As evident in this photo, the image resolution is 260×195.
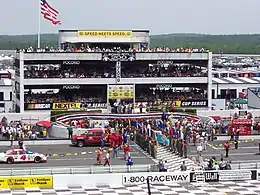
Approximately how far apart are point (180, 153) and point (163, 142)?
3.52 metres

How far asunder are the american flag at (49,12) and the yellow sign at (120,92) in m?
8.40

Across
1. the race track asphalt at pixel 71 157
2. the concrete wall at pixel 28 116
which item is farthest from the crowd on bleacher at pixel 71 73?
the race track asphalt at pixel 71 157

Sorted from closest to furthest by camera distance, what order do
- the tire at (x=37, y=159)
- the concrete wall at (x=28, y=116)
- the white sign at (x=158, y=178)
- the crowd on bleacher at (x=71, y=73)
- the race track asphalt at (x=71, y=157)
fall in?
the white sign at (x=158, y=178) < the race track asphalt at (x=71, y=157) < the tire at (x=37, y=159) < the concrete wall at (x=28, y=116) < the crowd on bleacher at (x=71, y=73)

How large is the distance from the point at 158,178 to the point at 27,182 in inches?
236

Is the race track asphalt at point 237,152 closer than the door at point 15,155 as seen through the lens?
No

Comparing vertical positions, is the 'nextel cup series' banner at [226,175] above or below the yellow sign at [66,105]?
below

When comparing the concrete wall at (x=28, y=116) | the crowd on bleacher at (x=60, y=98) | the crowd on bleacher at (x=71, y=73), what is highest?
the crowd on bleacher at (x=71, y=73)

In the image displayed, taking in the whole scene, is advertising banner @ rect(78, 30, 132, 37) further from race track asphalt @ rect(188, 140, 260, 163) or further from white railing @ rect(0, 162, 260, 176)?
white railing @ rect(0, 162, 260, 176)

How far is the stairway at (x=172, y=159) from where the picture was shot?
34.9 m

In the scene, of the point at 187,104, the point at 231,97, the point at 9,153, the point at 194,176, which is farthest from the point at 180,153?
the point at 231,97

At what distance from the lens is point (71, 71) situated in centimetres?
6062

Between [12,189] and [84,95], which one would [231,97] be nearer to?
[84,95]

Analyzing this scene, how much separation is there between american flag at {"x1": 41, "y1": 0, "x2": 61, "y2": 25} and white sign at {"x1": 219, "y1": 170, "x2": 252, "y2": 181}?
33848mm

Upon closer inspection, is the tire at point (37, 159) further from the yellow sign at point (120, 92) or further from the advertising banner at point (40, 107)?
the yellow sign at point (120, 92)
